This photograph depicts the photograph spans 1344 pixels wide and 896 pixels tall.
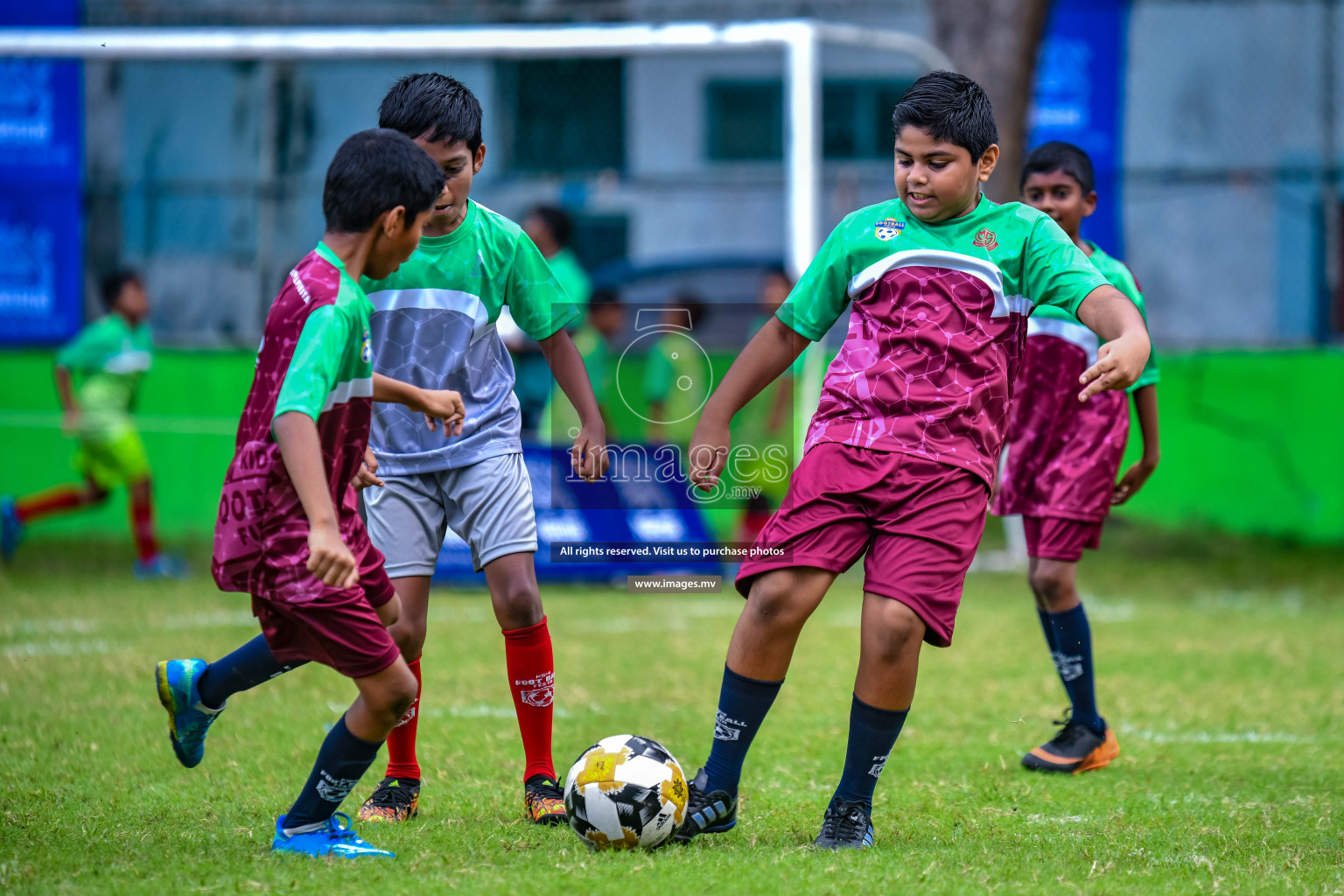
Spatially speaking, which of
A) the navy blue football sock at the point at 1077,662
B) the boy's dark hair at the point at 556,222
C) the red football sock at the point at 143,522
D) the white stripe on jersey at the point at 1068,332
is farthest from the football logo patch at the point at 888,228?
the red football sock at the point at 143,522

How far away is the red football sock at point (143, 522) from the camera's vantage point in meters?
8.95

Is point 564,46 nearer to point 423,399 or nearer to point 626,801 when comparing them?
point 423,399

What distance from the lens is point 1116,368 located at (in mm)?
3014

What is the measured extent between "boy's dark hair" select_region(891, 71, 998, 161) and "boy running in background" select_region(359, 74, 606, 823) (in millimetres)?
1048

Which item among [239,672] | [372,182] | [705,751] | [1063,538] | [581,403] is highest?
[372,182]

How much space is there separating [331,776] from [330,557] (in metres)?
0.60

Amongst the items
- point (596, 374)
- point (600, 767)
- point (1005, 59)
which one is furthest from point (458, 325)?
point (1005, 59)

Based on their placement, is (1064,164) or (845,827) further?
(1064,164)

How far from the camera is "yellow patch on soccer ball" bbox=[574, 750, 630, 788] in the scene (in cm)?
333

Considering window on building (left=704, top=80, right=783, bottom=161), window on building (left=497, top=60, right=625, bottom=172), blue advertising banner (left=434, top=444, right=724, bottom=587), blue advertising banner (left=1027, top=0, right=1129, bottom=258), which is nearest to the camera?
blue advertising banner (left=434, top=444, right=724, bottom=587)

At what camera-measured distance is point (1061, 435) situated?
4.67 meters

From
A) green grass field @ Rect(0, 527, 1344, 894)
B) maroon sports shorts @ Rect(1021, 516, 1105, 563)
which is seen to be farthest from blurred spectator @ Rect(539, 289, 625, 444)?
maroon sports shorts @ Rect(1021, 516, 1105, 563)

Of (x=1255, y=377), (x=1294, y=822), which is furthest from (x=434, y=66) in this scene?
(x=1294, y=822)

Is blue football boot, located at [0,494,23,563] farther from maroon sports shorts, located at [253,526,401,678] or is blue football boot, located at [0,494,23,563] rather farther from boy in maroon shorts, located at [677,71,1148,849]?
boy in maroon shorts, located at [677,71,1148,849]
